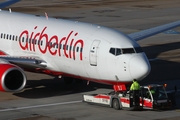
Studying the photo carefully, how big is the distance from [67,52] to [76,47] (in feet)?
2.95

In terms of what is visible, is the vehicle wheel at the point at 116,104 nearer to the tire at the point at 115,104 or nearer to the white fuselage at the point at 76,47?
the tire at the point at 115,104

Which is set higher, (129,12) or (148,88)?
(129,12)

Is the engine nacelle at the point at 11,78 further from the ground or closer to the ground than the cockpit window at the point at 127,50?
closer to the ground

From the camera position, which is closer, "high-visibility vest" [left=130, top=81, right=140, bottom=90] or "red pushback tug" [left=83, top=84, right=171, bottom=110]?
"red pushback tug" [left=83, top=84, right=171, bottom=110]

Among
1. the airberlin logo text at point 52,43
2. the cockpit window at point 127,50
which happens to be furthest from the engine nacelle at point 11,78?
A: the cockpit window at point 127,50

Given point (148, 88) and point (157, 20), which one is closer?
point (148, 88)

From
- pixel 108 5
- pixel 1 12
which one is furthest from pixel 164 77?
pixel 108 5

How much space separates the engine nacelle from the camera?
3712 cm

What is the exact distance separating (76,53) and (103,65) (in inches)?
98.5

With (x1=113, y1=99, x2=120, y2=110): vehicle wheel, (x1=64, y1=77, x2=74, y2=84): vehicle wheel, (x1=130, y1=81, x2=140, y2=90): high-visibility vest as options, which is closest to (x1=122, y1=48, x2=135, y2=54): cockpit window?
(x1=130, y1=81, x2=140, y2=90): high-visibility vest

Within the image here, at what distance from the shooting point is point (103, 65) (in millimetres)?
36438

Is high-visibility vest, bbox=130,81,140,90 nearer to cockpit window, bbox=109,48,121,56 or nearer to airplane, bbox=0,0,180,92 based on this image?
airplane, bbox=0,0,180,92

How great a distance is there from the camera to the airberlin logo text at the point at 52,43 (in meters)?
38.5

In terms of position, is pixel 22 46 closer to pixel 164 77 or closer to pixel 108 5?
pixel 164 77
